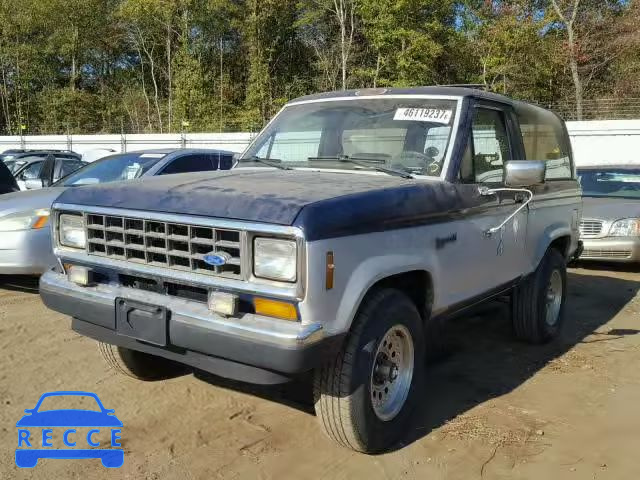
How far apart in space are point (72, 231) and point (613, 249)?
758cm

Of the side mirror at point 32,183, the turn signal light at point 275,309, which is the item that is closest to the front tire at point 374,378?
the turn signal light at point 275,309

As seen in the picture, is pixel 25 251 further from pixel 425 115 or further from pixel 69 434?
pixel 425 115

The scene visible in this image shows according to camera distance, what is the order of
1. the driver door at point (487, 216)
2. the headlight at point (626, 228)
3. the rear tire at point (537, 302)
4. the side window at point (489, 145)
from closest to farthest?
1. the driver door at point (487, 216)
2. the side window at point (489, 145)
3. the rear tire at point (537, 302)
4. the headlight at point (626, 228)

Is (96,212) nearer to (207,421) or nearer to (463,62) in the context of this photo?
(207,421)

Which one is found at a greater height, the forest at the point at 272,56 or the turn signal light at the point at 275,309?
the forest at the point at 272,56

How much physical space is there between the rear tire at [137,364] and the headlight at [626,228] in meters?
6.73

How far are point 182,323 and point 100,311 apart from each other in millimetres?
588

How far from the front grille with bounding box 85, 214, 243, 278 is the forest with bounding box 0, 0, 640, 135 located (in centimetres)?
2262

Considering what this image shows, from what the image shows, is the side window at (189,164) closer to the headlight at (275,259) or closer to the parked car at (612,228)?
the headlight at (275,259)

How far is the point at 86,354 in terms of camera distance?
15.4 feet

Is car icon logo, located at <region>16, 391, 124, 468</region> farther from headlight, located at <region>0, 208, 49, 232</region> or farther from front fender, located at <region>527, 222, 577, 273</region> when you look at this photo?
front fender, located at <region>527, 222, 577, 273</region>

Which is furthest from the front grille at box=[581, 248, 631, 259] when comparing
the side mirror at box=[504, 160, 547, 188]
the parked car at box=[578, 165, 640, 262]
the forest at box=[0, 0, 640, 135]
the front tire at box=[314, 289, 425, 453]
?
the forest at box=[0, 0, 640, 135]

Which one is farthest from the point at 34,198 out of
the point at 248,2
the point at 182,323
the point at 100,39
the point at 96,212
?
the point at 100,39

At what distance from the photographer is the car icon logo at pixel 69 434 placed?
321cm
